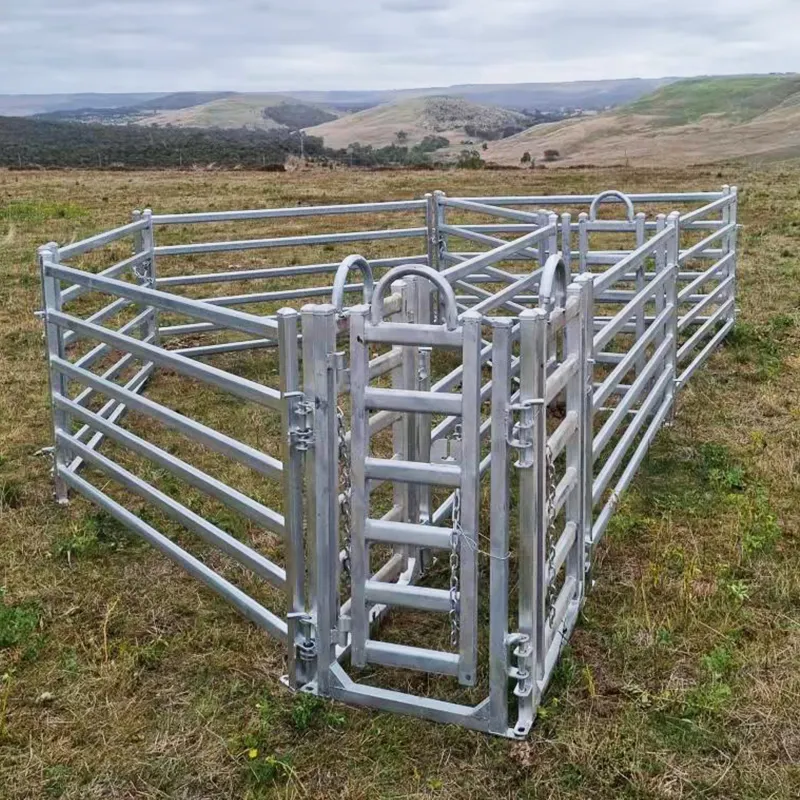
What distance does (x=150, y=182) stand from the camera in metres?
29.1

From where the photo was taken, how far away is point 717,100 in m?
107

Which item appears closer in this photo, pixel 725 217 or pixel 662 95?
pixel 725 217

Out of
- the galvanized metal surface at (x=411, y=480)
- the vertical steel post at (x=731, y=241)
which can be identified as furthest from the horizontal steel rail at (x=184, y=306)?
the vertical steel post at (x=731, y=241)

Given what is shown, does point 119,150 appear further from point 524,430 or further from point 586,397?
point 524,430

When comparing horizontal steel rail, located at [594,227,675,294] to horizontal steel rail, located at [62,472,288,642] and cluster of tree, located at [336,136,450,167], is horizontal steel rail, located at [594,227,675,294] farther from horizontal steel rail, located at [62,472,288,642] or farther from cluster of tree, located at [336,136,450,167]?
cluster of tree, located at [336,136,450,167]

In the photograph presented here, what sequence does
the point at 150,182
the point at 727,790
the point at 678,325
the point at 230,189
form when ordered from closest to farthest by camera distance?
the point at 727,790 < the point at 678,325 < the point at 230,189 < the point at 150,182

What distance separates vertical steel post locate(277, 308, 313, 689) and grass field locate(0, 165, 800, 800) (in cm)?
20

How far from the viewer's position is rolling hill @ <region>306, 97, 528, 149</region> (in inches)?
4369

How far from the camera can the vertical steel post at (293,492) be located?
11.7 ft

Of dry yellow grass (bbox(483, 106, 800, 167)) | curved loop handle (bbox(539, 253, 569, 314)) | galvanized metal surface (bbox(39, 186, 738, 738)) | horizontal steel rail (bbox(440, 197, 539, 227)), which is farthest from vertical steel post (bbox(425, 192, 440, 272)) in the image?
dry yellow grass (bbox(483, 106, 800, 167))

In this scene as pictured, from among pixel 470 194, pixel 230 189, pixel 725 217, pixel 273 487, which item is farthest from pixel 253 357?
pixel 230 189

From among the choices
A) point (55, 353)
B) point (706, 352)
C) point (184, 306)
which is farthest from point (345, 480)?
point (706, 352)

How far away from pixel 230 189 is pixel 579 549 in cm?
2283

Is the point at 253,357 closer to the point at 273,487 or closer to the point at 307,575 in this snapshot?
the point at 273,487
